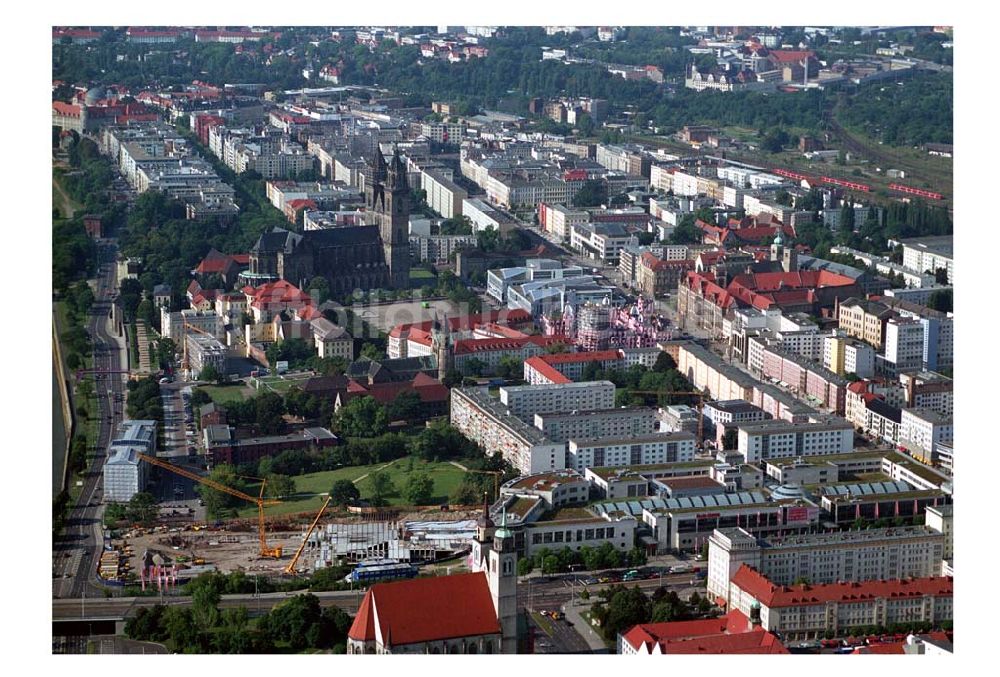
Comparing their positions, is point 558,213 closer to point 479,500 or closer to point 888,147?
point 888,147

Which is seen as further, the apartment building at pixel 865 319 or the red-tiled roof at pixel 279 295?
the red-tiled roof at pixel 279 295

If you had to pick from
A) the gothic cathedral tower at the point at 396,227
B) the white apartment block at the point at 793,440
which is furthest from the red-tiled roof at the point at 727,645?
the gothic cathedral tower at the point at 396,227

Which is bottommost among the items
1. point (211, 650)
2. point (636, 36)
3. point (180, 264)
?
point (211, 650)

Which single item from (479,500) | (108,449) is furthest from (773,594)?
(108,449)

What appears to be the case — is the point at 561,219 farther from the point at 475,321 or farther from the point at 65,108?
the point at 65,108

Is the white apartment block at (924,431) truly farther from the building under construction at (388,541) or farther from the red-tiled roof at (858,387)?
the building under construction at (388,541)

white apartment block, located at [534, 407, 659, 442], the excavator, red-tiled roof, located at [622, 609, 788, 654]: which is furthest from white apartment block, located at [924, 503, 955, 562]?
the excavator

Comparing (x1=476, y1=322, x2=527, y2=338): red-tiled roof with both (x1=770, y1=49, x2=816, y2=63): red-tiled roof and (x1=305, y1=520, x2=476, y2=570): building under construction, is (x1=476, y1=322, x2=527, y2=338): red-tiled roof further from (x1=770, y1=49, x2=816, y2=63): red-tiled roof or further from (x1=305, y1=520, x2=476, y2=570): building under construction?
(x1=770, y1=49, x2=816, y2=63): red-tiled roof
